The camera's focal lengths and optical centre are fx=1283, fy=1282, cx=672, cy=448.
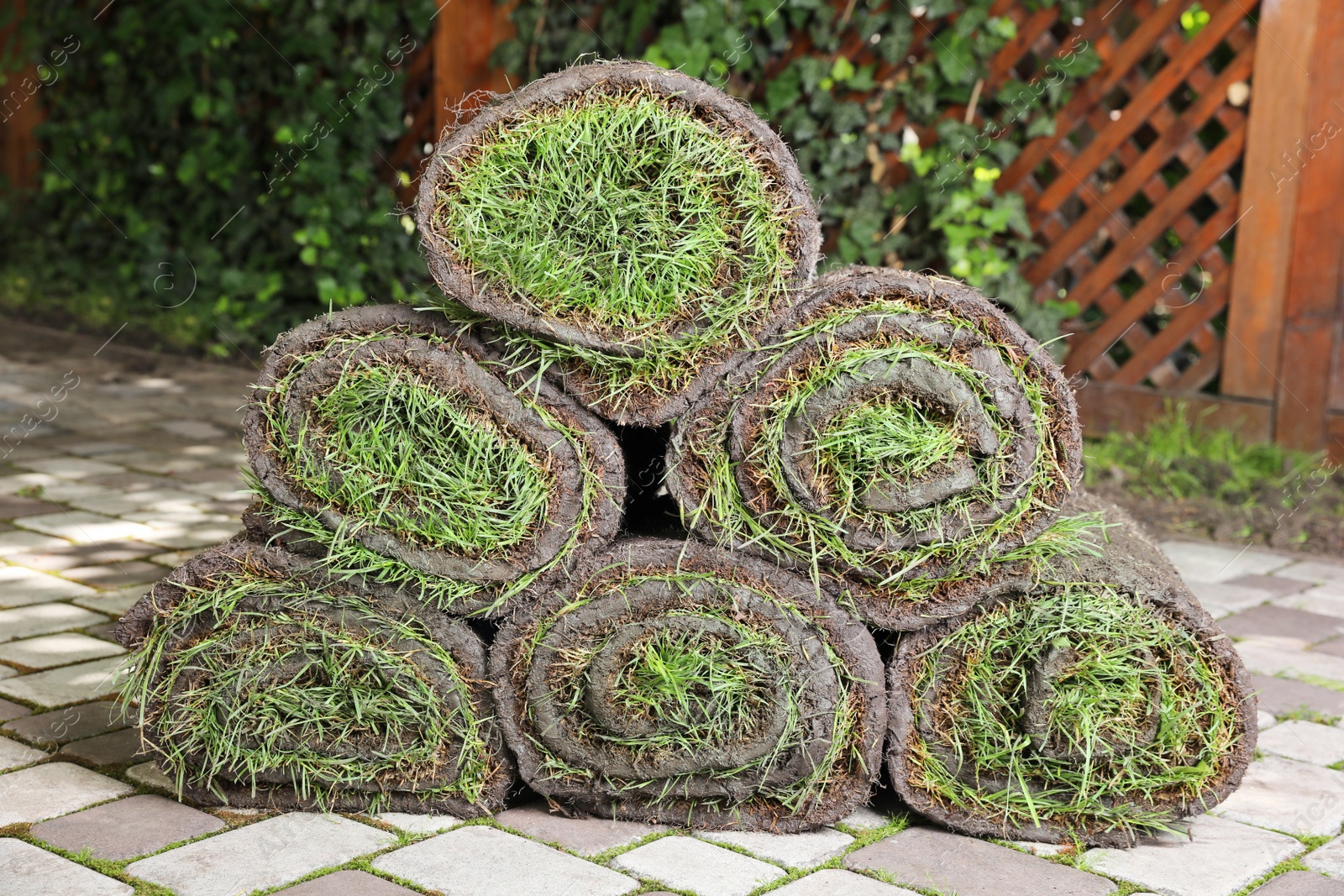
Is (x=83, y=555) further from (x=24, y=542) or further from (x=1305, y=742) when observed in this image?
(x=1305, y=742)

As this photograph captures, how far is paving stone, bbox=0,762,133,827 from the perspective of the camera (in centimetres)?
203

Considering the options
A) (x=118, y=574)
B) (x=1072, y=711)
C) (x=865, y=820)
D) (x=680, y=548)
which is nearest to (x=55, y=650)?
(x=118, y=574)

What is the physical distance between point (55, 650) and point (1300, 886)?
7.98ft

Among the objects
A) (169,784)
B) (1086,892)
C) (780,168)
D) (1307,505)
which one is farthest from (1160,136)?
(169,784)

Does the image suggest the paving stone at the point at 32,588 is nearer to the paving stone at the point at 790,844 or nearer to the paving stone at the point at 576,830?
the paving stone at the point at 576,830

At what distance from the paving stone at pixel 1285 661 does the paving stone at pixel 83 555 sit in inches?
110

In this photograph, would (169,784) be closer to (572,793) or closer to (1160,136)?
(572,793)

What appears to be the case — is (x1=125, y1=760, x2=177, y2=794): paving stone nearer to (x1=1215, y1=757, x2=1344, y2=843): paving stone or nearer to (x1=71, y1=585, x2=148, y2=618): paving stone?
(x1=71, y1=585, x2=148, y2=618): paving stone

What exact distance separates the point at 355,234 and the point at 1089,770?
4989 millimetres

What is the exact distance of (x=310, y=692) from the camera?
6.82ft

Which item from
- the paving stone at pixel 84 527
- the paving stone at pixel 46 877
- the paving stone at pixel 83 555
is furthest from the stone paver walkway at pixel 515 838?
the paving stone at pixel 84 527

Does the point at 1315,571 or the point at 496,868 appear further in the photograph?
the point at 1315,571

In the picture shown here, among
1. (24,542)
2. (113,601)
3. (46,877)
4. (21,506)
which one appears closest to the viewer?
(46,877)

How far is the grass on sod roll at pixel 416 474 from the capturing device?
2006 mm
